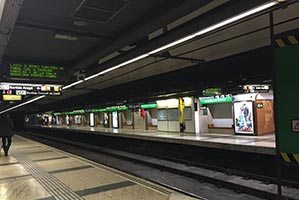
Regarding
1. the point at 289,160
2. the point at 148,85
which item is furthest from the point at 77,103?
the point at 289,160

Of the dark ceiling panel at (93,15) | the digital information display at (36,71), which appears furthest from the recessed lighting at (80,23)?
the digital information display at (36,71)

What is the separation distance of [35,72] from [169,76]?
517cm

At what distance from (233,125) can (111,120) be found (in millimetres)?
15135

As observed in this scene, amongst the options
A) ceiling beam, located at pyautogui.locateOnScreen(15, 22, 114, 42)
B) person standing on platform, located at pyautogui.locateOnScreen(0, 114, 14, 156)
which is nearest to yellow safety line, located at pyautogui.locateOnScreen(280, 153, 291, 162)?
ceiling beam, located at pyautogui.locateOnScreen(15, 22, 114, 42)

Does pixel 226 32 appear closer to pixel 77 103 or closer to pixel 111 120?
pixel 77 103

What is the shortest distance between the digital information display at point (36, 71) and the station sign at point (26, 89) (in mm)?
1354

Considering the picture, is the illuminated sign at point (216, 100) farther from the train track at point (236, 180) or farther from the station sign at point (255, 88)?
the train track at point (236, 180)

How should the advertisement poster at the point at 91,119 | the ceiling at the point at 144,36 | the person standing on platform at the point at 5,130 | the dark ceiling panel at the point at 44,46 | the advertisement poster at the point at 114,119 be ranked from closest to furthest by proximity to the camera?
1. the ceiling at the point at 144,36
2. the dark ceiling panel at the point at 44,46
3. the person standing on platform at the point at 5,130
4. the advertisement poster at the point at 114,119
5. the advertisement poster at the point at 91,119

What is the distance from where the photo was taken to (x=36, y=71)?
8297 mm

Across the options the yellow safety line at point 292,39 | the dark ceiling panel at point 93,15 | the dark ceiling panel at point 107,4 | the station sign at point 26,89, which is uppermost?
the dark ceiling panel at point 107,4

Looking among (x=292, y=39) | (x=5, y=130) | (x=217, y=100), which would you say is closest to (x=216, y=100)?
(x=217, y=100)

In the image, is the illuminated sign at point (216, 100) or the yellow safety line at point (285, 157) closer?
the yellow safety line at point (285, 157)

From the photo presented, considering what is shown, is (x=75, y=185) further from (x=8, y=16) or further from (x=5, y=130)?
(x=5, y=130)

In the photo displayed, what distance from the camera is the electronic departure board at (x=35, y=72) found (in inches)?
311
